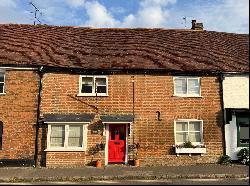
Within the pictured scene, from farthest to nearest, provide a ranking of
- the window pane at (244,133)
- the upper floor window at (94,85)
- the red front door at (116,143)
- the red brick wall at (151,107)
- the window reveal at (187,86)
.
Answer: the window reveal at (187,86) → the window pane at (244,133) → the upper floor window at (94,85) → the red brick wall at (151,107) → the red front door at (116,143)

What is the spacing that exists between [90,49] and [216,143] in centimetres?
936

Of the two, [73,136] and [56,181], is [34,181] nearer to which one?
[56,181]

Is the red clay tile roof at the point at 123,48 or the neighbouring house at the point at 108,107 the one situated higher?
the red clay tile roof at the point at 123,48

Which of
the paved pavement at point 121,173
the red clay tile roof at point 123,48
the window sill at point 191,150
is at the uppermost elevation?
the red clay tile roof at point 123,48

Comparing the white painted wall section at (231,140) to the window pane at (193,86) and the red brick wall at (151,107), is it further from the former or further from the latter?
the window pane at (193,86)

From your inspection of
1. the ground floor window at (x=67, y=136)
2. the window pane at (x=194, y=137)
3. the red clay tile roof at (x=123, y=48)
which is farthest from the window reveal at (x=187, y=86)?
the ground floor window at (x=67, y=136)

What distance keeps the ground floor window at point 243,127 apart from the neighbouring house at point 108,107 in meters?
0.99

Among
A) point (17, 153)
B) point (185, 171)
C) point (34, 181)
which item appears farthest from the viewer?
point (17, 153)

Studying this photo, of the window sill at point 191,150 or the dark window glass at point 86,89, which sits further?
the dark window glass at point 86,89

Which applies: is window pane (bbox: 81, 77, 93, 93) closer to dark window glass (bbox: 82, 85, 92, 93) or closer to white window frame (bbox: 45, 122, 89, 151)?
dark window glass (bbox: 82, 85, 92, 93)

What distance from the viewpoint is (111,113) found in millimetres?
16703

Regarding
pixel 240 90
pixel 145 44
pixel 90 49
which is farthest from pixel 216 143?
pixel 90 49

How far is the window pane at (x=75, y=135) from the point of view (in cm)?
1623

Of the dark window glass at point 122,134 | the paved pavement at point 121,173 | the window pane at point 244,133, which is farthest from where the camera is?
the window pane at point 244,133
